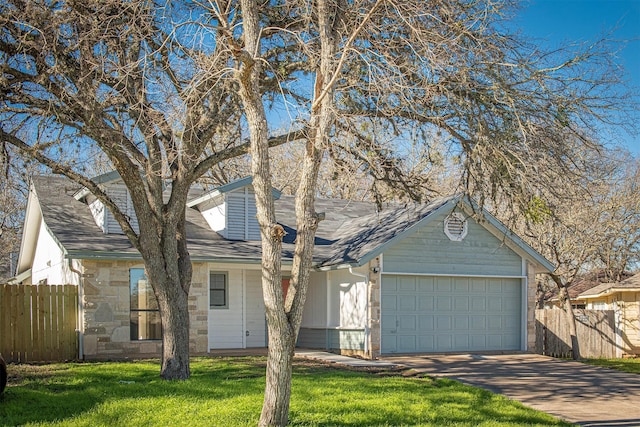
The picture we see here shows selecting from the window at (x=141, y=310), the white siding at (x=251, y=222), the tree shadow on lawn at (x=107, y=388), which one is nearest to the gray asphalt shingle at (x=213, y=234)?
the white siding at (x=251, y=222)

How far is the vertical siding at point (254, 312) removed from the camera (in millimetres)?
20141

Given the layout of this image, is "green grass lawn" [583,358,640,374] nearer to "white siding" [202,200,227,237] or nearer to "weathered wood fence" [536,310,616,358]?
"weathered wood fence" [536,310,616,358]

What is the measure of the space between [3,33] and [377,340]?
432 inches

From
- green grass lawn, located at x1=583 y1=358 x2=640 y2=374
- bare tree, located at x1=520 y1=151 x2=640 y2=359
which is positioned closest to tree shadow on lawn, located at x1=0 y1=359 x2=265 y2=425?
bare tree, located at x1=520 y1=151 x2=640 y2=359

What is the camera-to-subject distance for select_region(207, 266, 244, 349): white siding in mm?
19312

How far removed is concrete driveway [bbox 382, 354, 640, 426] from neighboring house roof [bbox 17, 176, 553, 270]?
3.08 meters

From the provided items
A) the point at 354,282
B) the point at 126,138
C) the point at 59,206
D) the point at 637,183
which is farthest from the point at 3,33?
the point at 637,183

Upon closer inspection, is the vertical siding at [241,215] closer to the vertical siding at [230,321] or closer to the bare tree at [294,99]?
the vertical siding at [230,321]

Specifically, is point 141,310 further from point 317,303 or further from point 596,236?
point 596,236

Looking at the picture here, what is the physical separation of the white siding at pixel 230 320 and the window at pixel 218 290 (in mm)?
113

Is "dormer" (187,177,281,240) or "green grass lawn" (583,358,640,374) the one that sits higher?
"dormer" (187,177,281,240)

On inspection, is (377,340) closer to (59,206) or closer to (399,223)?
(399,223)

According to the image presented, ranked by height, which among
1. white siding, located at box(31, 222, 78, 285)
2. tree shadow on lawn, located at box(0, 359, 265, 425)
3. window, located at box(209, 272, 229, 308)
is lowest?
tree shadow on lawn, located at box(0, 359, 265, 425)

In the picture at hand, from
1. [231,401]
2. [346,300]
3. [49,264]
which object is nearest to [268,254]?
[231,401]
